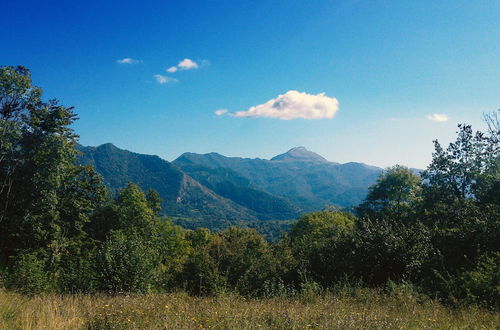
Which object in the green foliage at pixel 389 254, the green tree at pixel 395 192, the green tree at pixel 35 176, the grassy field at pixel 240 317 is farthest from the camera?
the green tree at pixel 395 192

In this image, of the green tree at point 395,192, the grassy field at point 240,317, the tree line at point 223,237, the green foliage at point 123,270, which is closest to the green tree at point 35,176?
the tree line at point 223,237

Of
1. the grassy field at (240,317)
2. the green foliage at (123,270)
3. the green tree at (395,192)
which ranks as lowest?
the green foliage at (123,270)

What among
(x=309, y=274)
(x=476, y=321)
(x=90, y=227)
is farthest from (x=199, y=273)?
(x=90, y=227)

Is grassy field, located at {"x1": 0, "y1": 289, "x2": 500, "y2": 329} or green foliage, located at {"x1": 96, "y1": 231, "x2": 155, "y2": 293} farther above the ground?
grassy field, located at {"x1": 0, "y1": 289, "x2": 500, "y2": 329}

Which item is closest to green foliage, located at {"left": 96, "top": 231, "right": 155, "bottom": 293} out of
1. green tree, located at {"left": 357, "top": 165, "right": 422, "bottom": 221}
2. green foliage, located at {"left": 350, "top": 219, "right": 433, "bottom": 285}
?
green foliage, located at {"left": 350, "top": 219, "right": 433, "bottom": 285}

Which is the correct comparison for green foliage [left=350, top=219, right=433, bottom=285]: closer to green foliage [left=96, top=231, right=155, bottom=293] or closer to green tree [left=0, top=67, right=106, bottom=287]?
green foliage [left=96, top=231, right=155, bottom=293]

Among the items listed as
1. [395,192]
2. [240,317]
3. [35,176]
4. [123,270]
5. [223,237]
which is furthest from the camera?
[395,192]

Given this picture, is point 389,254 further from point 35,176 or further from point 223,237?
point 35,176

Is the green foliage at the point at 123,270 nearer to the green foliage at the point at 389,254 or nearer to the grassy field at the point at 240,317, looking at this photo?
the grassy field at the point at 240,317

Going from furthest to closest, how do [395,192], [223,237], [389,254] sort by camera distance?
1. [395,192]
2. [223,237]
3. [389,254]

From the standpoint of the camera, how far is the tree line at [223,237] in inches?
436

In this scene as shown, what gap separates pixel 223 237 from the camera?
14.7 metres

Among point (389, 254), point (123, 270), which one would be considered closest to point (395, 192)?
point (389, 254)

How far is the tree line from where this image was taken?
11086 millimetres
